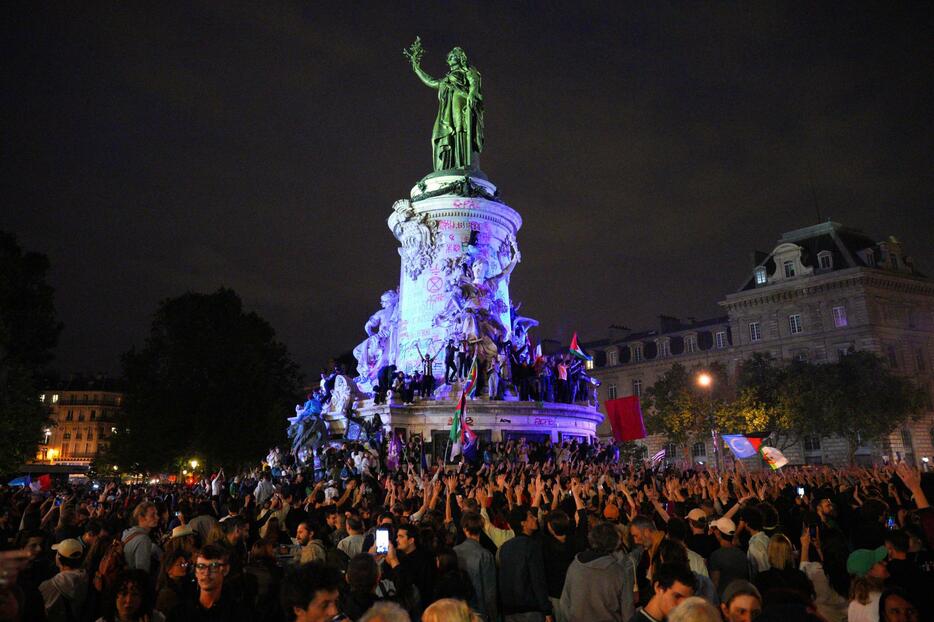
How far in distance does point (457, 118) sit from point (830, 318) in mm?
38576

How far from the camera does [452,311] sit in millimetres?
29781

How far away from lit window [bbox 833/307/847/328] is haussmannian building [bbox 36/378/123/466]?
9007cm

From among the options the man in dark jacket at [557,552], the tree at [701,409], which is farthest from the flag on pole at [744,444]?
the tree at [701,409]

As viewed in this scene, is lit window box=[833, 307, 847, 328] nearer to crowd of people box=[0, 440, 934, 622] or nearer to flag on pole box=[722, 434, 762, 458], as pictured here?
flag on pole box=[722, 434, 762, 458]

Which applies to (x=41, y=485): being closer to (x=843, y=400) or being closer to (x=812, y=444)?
(x=843, y=400)

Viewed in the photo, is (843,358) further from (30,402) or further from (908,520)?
(30,402)

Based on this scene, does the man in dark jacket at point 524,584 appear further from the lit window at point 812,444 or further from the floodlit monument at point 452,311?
the lit window at point 812,444

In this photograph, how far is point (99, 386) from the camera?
101 metres

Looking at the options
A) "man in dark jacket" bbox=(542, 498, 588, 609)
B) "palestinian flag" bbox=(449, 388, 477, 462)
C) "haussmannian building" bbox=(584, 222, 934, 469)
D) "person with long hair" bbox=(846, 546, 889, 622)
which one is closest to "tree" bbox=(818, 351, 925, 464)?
"haussmannian building" bbox=(584, 222, 934, 469)

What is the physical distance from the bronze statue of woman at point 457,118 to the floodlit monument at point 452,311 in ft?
0.18

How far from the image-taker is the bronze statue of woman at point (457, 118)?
34969 mm

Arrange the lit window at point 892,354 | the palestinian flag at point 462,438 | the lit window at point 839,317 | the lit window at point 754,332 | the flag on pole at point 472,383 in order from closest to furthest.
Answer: the palestinian flag at point 462,438 < the flag on pole at point 472,383 < the lit window at point 892,354 < the lit window at point 839,317 < the lit window at point 754,332

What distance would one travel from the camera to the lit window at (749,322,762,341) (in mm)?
60162

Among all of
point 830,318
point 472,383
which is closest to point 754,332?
point 830,318
